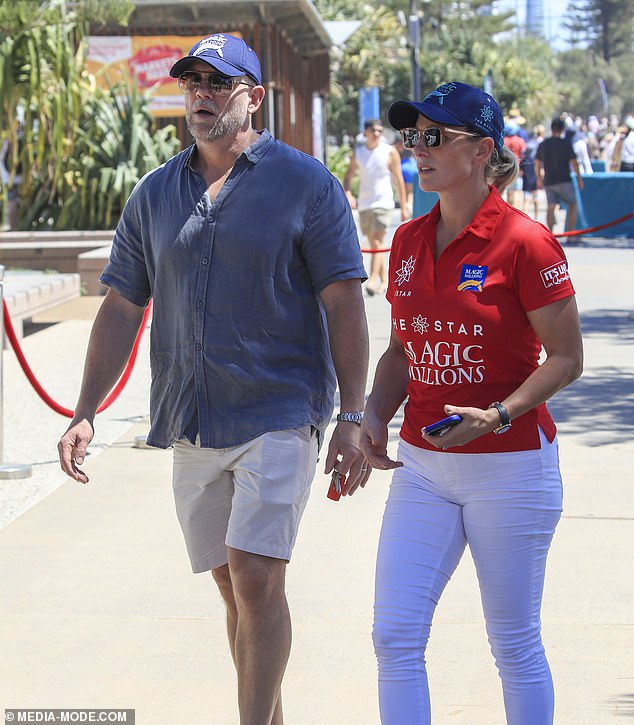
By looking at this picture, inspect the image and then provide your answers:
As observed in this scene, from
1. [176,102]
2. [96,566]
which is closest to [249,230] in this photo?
[96,566]

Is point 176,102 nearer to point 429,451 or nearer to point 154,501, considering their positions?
point 154,501

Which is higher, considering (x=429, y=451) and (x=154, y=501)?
(x=429, y=451)

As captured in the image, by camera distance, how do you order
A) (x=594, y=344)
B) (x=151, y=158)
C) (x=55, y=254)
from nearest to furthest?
(x=594, y=344) < (x=55, y=254) < (x=151, y=158)

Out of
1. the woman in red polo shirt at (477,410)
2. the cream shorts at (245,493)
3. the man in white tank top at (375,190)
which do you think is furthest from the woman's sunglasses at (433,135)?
the man in white tank top at (375,190)

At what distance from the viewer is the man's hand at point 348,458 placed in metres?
3.58

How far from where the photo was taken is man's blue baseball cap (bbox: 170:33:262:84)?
3.52m

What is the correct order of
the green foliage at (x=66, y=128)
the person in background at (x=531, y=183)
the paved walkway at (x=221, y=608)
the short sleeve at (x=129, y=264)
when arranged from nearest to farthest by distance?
the short sleeve at (x=129, y=264)
the paved walkway at (x=221, y=608)
the green foliage at (x=66, y=128)
the person in background at (x=531, y=183)

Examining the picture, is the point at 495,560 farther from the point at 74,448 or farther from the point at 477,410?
the point at 74,448

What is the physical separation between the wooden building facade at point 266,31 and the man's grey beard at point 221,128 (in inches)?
669

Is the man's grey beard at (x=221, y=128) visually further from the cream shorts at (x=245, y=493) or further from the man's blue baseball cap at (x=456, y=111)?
the cream shorts at (x=245, y=493)

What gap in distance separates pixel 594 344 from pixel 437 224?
7803 mm

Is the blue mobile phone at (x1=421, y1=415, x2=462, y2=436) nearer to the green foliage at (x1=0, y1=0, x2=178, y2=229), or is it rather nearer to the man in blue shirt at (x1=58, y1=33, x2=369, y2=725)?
the man in blue shirt at (x1=58, y1=33, x2=369, y2=725)

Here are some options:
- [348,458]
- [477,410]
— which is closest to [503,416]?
[477,410]

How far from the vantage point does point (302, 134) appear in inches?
1094
